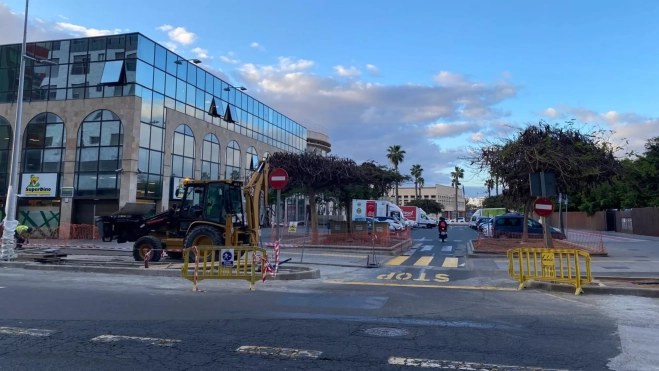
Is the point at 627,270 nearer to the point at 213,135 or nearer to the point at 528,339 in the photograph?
the point at 528,339

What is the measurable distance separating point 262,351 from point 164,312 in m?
3.05

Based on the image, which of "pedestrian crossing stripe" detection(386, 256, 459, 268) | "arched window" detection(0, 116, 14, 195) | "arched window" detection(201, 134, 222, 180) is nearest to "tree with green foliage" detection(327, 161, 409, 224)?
"pedestrian crossing stripe" detection(386, 256, 459, 268)

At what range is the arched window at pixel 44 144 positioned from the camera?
35562 millimetres

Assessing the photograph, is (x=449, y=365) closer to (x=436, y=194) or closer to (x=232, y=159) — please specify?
(x=232, y=159)

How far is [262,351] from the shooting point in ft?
19.5

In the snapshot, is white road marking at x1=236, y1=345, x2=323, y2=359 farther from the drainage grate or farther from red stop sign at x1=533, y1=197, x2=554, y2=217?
red stop sign at x1=533, y1=197, x2=554, y2=217

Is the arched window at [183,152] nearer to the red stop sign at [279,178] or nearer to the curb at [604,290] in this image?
the red stop sign at [279,178]

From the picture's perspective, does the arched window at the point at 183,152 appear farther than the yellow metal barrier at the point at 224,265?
Yes

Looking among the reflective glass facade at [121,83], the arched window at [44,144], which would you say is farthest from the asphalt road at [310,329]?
the arched window at [44,144]

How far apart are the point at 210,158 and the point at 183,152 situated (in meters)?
3.99

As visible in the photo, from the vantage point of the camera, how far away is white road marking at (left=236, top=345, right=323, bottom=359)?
580cm

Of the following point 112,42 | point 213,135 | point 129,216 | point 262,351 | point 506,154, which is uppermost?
point 112,42

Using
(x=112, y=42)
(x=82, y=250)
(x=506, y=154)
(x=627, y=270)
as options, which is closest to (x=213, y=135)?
(x=112, y=42)

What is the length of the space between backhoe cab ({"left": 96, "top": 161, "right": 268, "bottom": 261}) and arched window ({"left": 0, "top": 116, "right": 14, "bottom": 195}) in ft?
82.0
